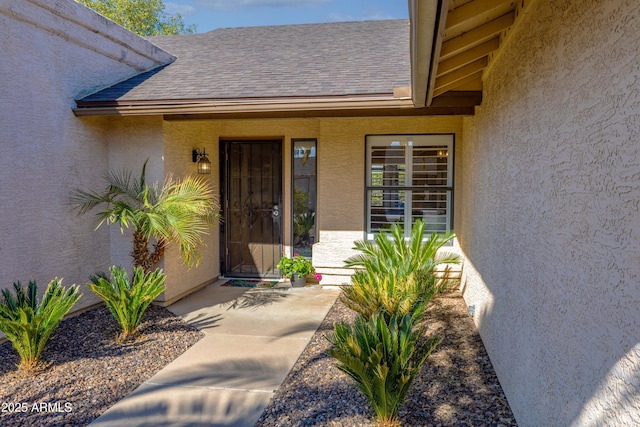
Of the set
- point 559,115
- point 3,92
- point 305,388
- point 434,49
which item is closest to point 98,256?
point 3,92

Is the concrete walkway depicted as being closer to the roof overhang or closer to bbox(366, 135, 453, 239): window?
bbox(366, 135, 453, 239): window

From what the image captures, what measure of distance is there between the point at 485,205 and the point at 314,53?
16.2 feet

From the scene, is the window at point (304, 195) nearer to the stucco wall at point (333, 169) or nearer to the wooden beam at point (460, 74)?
the stucco wall at point (333, 169)

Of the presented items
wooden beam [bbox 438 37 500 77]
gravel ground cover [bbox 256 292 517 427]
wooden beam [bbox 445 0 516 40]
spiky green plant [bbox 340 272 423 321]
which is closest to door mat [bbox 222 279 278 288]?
spiky green plant [bbox 340 272 423 321]

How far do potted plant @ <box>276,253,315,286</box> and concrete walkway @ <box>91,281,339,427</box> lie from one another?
0.55 m

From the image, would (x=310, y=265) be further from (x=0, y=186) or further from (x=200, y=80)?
(x=0, y=186)

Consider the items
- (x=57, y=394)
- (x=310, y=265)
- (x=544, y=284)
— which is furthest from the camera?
(x=310, y=265)

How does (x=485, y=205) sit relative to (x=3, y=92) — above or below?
below

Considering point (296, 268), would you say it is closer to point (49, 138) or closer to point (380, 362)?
point (49, 138)

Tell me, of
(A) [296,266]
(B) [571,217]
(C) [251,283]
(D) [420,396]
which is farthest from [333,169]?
(B) [571,217]

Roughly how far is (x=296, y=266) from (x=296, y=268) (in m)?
0.04

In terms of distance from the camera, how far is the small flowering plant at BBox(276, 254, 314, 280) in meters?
8.42

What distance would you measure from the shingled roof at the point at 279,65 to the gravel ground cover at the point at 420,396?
3.51 metres

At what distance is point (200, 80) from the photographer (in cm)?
780
